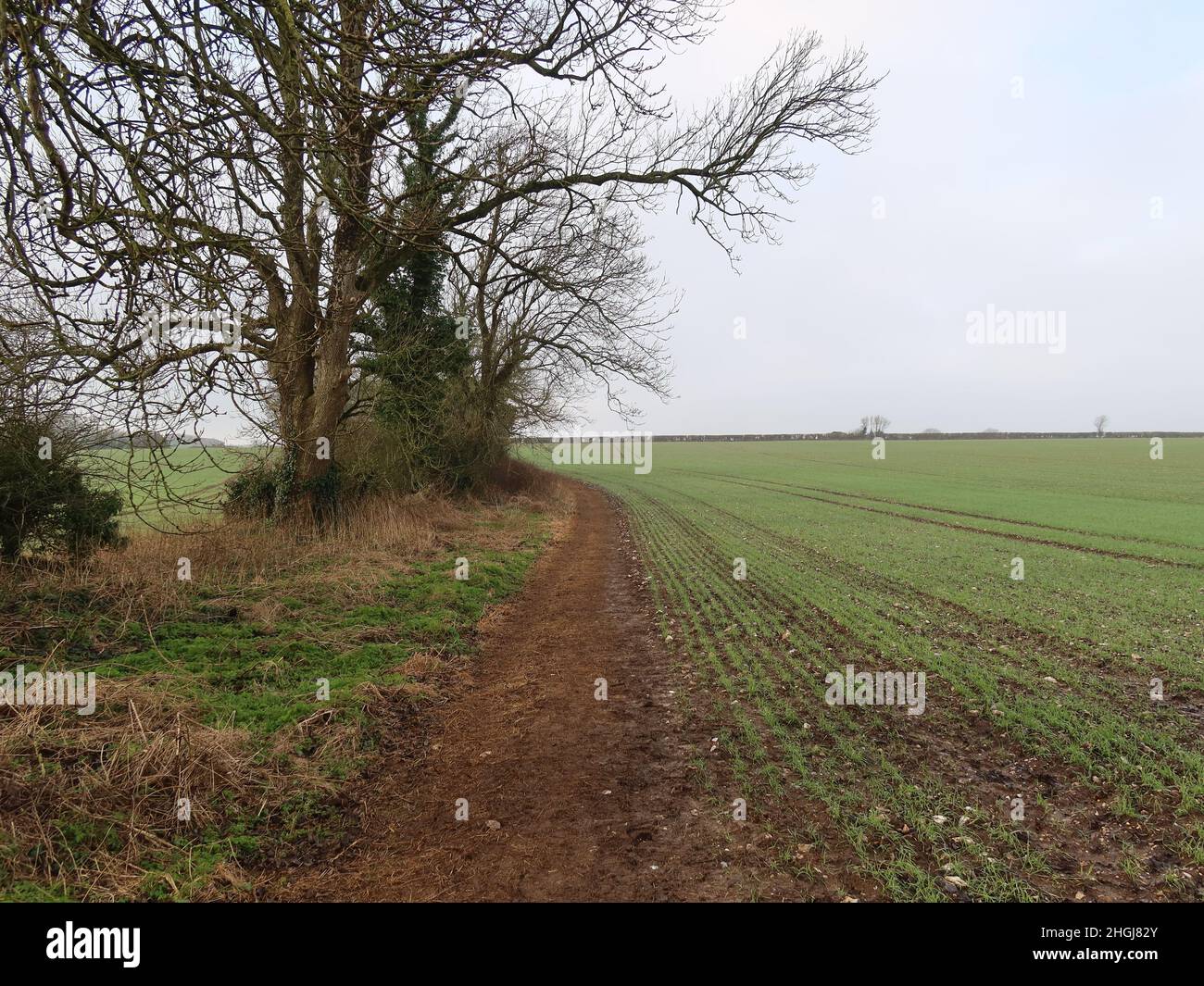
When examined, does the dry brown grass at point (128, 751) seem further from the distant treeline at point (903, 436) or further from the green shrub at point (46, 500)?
the distant treeline at point (903, 436)

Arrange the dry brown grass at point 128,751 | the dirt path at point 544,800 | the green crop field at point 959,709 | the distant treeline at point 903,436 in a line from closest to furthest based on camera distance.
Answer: the dry brown grass at point 128,751, the dirt path at point 544,800, the green crop field at point 959,709, the distant treeline at point 903,436

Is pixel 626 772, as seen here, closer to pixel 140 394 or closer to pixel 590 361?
pixel 140 394

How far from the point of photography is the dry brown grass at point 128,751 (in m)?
3.33

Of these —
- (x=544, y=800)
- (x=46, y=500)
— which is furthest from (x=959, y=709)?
(x=46, y=500)

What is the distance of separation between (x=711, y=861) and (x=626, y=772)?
1316 millimetres

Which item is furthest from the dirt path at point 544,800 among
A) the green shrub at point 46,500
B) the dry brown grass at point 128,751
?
the green shrub at point 46,500

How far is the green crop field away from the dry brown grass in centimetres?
323

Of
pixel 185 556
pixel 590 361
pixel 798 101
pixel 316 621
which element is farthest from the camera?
pixel 590 361

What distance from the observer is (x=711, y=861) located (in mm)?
3717

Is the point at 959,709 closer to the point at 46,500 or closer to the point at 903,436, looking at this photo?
the point at 46,500

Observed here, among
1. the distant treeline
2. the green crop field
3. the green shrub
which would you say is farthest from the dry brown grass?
the distant treeline

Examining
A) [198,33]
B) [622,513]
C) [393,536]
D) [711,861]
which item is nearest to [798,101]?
[198,33]

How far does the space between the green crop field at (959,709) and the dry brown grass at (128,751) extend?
127 inches

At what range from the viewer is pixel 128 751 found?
4.04 metres
